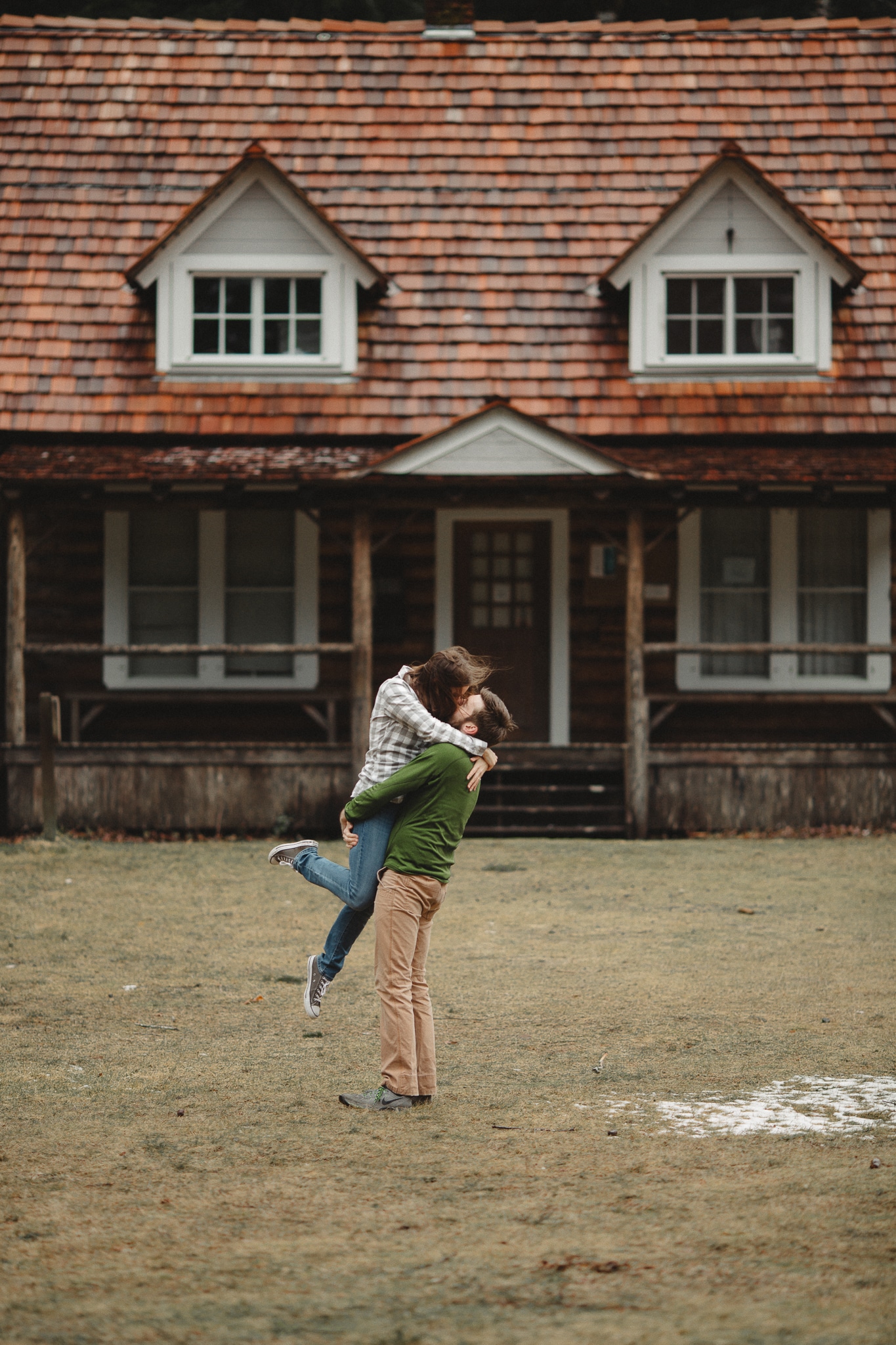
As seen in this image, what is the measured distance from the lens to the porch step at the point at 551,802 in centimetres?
1284

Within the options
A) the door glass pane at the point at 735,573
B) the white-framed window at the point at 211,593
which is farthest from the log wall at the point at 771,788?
the white-framed window at the point at 211,593

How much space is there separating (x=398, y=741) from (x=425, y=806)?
283 millimetres

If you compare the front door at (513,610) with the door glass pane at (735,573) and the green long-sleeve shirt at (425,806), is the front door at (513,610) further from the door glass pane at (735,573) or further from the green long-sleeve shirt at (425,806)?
the green long-sleeve shirt at (425,806)

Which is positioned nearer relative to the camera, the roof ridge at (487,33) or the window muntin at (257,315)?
the window muntin at (257,315)

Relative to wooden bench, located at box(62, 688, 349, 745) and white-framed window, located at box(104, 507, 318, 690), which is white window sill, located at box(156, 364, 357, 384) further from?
wooden bench, located at box(62, 688, 349, 745)

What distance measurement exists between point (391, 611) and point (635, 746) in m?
3.17

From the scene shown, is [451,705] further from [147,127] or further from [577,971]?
[147,127]

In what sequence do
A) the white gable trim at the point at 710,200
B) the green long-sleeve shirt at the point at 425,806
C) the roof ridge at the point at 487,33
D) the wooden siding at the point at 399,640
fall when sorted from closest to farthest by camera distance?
1. the green long-sleeve shirt at the point at 425,806
2. the white gable trim at the point at 710,200
3. the wooden siding at the point at 399,640
4. the roof ridge at the point at 487,33

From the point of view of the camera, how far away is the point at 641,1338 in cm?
329

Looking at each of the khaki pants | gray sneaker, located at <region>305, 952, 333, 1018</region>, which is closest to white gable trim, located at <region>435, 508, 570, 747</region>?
gray sneaker, located at <region>305, 952, 333, 1018</region>

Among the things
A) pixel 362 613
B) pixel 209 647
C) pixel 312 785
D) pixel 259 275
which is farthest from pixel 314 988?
pixel 259 275

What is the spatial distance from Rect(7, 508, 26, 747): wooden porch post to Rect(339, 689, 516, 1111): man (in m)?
8.20

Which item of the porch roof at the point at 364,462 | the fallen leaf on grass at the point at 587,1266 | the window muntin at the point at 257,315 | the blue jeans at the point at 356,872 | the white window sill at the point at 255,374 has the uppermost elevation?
the window muntin at the point at 257,315

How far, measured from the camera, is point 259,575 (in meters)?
14.6
